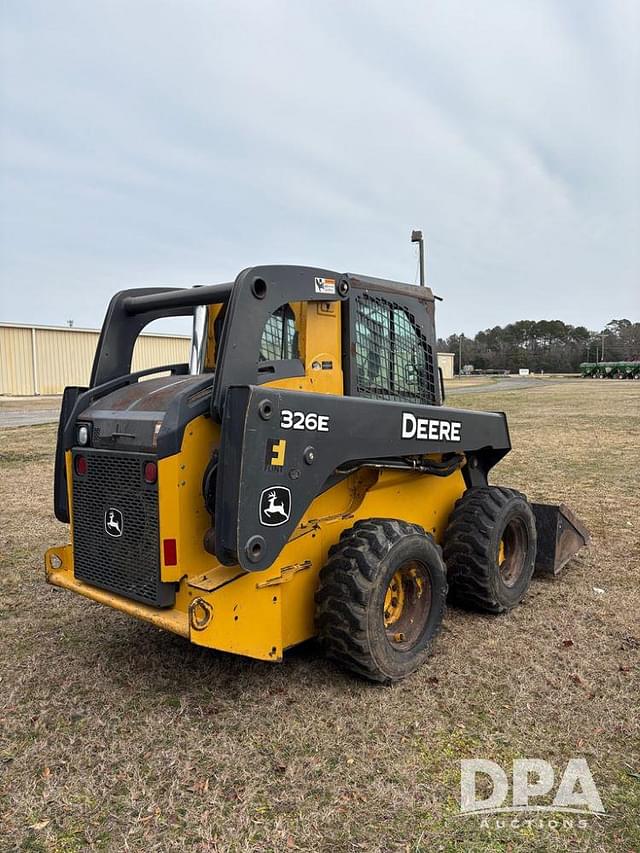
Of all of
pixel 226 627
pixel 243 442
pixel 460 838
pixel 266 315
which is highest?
pixel 266 315

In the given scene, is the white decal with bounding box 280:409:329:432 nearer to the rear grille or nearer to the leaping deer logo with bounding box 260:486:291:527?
the leaping deer logo with bounding box 260:486:291:527

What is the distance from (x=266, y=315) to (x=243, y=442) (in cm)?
74

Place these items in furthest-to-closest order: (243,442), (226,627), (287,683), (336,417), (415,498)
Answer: (415,498), (287,683), (336,417), (226,627), (243,442)

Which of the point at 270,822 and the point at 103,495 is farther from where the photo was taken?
the point at 103,495

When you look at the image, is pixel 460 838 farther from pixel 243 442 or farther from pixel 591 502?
pixel 591 502

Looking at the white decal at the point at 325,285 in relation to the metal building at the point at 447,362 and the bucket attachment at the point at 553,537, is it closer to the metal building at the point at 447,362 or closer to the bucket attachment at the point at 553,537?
the bucket attachment at the point at 553,537

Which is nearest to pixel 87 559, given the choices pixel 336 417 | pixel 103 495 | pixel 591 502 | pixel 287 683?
pixel 103 495

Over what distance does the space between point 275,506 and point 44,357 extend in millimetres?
38632

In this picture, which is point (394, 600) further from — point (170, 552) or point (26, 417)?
point (26, 417)

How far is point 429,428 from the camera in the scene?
4230 mm

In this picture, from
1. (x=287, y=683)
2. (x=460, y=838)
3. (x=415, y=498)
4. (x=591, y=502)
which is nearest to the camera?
(x=460, y=838)

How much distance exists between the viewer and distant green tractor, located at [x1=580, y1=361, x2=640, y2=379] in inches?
2763

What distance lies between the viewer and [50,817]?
2734 mm
